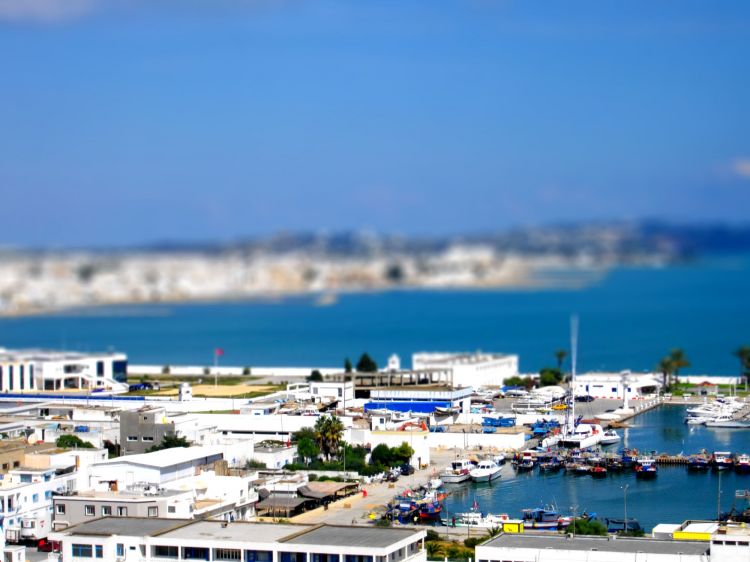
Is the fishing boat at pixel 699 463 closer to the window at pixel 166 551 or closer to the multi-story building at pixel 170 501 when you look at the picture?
the multi-story building at pixel 170 501

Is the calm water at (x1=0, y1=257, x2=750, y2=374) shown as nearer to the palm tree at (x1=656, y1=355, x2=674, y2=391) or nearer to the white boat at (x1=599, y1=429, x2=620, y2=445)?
the palm tree at (x1=656, y1=355, x2=674, y2=391)

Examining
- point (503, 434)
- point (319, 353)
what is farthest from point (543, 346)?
point (503, 434)

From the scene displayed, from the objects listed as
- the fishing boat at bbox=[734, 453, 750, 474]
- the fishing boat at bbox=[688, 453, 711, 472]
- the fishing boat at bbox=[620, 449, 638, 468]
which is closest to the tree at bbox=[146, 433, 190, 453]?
the fishing boat at bbox=[620, 449, 638, 468]

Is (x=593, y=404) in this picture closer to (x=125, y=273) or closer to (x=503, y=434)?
(x=503, y=434)

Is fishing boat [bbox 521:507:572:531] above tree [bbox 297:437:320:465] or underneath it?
underneath

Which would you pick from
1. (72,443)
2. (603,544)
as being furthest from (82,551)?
(72,443)

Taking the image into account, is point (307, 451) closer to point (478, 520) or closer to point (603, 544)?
point (478, 520)
